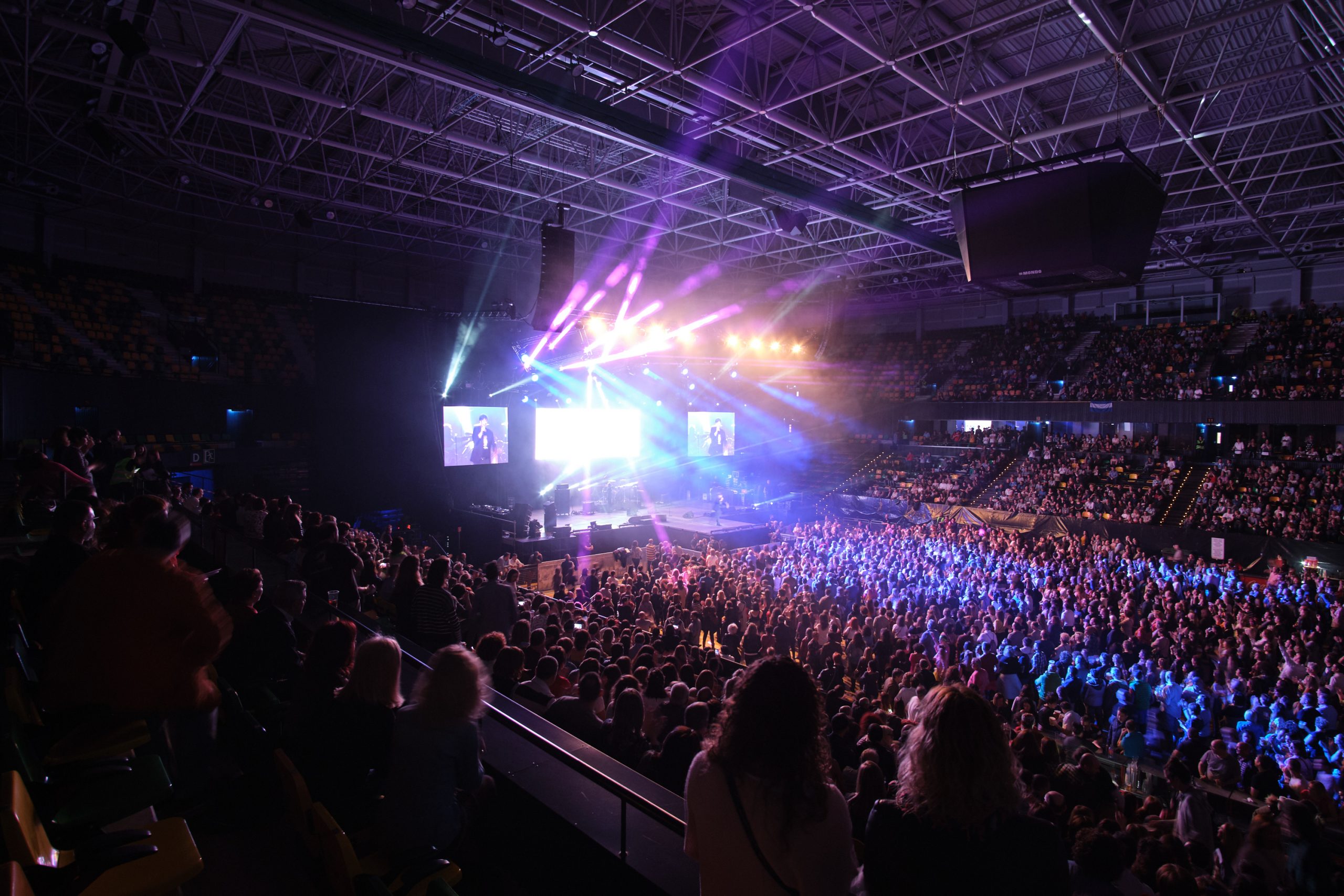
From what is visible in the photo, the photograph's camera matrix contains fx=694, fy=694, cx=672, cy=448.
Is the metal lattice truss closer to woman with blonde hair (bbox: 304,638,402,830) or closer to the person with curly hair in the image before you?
woman with blonde hair (bbox: 304,638,402,830)

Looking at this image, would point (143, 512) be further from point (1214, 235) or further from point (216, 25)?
point (1214, 235)

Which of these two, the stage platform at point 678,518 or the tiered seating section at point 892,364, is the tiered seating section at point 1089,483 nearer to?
the tiered seating section at point 892,364

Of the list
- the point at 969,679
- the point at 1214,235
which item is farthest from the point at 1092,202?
the point at 1214,235

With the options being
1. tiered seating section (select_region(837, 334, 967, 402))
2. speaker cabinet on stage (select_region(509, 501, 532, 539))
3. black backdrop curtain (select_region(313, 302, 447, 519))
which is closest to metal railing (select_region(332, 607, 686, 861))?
speaker cabinet on stage (select_region(509, 501, 532, 539))

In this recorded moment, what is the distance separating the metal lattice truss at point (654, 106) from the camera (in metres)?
9.30

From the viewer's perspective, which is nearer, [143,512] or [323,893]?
[323,893]

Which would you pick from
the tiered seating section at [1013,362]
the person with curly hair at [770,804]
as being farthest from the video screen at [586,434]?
the person with curly hair at [770,804]

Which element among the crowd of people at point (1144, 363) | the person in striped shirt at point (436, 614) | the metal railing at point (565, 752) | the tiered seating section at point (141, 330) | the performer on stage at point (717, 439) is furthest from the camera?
the performer on stage at point (717, 439)

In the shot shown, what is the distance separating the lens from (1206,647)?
9.33m

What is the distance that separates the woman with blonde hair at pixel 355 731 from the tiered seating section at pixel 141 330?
16.8m

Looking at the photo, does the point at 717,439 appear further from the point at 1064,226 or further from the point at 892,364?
the point at 1064,226

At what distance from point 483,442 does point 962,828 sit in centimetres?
2013

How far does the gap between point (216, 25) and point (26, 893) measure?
42.8 ft

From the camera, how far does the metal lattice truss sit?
930cm
